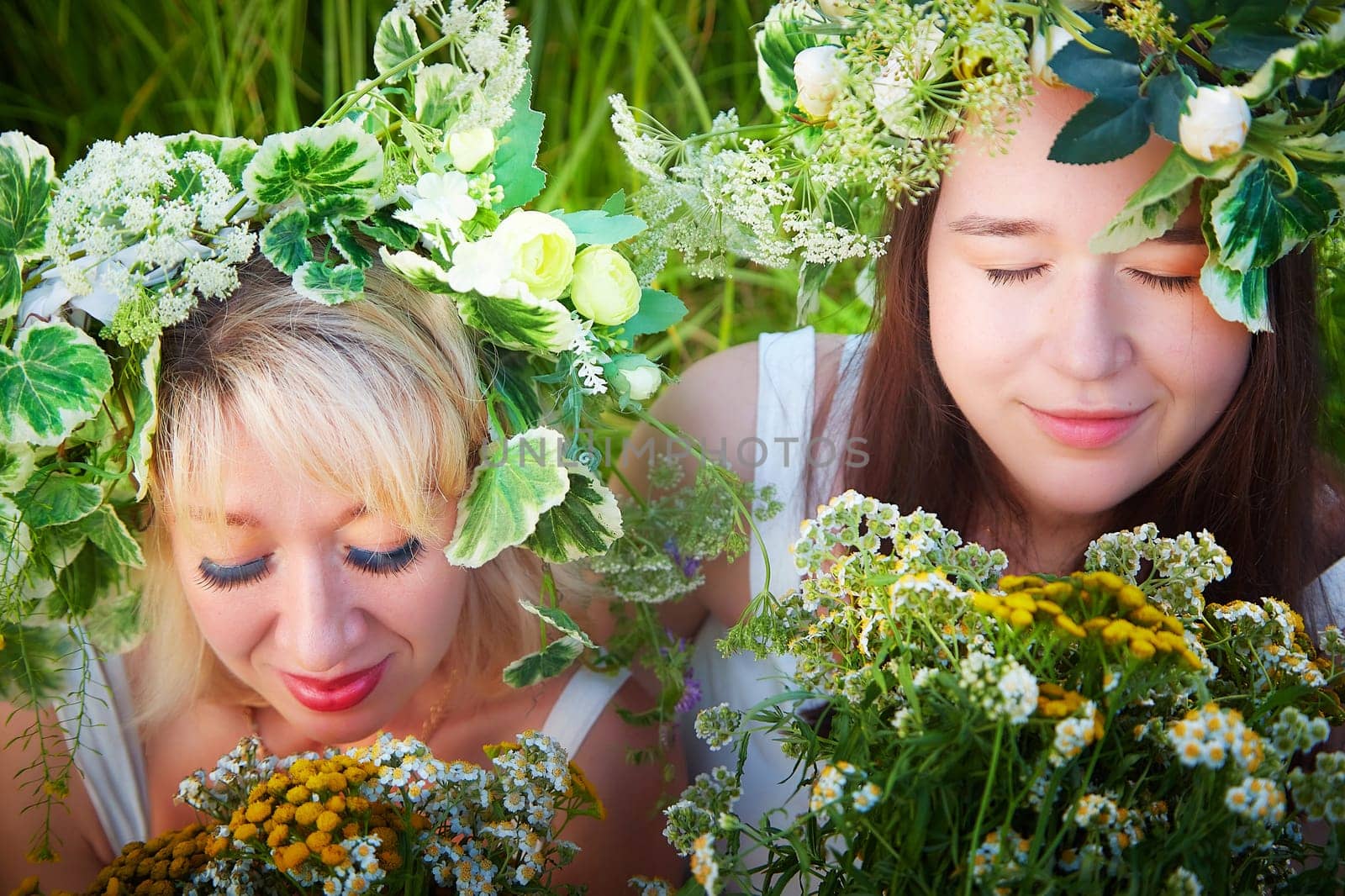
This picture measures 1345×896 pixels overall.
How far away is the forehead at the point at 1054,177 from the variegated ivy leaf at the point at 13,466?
3.07 ft

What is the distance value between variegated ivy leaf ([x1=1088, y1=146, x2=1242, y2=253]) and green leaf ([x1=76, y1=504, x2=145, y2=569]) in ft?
3.28

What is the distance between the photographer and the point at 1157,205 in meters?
0.99


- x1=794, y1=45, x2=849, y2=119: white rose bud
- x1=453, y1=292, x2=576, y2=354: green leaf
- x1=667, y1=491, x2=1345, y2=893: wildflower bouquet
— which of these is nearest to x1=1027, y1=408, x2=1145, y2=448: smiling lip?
x1=667, y1=491, x2=1345, y2=893: wildflower bouquet

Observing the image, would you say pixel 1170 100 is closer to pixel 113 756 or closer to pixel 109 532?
pixel 109 532

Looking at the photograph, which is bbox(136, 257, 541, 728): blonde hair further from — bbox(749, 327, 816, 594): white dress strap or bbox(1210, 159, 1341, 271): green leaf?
bbox(1210, 159, 1341, 271): green leaf

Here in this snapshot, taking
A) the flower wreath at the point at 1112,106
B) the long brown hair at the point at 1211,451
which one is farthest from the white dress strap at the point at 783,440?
the flower wreath at the point at 1112,106

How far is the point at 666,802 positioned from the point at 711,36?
1408 mm

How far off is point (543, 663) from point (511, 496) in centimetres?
23

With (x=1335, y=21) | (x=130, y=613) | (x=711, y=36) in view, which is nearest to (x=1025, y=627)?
(x=1335, y=21)

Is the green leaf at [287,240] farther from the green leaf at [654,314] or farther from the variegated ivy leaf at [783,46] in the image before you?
the variegated ivy leaf at [783,46]

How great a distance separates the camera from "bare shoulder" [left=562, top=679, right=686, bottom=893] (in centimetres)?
129

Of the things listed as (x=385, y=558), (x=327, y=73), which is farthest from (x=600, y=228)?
(x=327, y=73)

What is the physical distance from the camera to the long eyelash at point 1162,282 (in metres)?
1.06

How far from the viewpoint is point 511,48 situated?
101 cm
